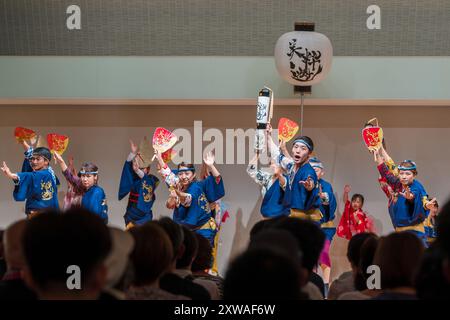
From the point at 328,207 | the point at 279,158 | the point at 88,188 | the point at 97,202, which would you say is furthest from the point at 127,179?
the point at 328,207

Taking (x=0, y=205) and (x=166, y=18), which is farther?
(x=0, y=205)

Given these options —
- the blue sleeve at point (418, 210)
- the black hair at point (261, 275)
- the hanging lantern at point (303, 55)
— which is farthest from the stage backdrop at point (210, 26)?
the black hair at point (261, 275)

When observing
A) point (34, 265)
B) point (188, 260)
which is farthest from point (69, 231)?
point (188, 260)

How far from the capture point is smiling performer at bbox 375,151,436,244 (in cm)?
700

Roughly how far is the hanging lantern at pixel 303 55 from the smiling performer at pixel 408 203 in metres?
1.14

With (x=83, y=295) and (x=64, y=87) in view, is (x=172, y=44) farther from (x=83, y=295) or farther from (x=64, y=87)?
(x=83, y=295)

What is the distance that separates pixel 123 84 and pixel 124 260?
5.79 m

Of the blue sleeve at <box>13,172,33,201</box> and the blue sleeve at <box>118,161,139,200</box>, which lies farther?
the blue sleeve at <box>118,161,139,200</box>

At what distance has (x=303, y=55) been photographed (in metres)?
7.21

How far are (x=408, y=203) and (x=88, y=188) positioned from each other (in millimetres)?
2959

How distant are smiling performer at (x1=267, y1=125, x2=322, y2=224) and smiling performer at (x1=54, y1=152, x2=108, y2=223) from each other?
5.80ft

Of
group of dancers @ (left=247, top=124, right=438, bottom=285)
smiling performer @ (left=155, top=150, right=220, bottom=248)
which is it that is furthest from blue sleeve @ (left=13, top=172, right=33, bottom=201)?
group of dancers @ (left=247, top=124, right=438, bottom=285)

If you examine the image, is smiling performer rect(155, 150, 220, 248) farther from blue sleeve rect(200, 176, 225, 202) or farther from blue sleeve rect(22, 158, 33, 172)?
blue sleeve rect(22, 158, 33, 172)

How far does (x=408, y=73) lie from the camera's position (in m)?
7.78
